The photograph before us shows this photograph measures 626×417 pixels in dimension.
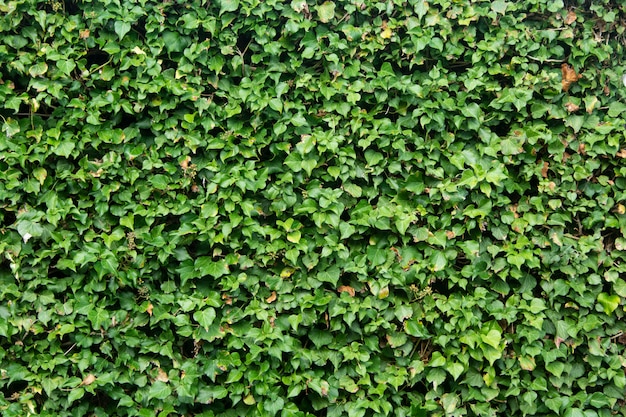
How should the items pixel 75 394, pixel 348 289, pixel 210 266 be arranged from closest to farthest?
pixel 75 394, pixel 210 266, pixel 348 289

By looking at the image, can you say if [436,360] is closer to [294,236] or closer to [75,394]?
[294,236]

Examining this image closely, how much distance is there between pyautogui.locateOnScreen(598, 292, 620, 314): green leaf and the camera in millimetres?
3236

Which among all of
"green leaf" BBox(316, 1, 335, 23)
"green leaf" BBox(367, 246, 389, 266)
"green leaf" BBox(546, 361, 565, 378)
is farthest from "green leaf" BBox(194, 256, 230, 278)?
"green leaf" BBox(546, 361, 565, 378)

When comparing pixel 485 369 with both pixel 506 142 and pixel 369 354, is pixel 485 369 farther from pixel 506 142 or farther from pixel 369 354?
pixel 506 142

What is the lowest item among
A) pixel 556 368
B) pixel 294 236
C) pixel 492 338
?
pixel 556 368

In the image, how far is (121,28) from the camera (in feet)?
10.1

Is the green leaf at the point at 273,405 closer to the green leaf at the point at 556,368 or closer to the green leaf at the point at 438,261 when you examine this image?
the green leaf at the point at 438,261

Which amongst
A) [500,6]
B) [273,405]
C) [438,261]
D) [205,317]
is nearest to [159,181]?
[205,317]

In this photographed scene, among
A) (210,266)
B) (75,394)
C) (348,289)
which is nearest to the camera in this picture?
(75,394)

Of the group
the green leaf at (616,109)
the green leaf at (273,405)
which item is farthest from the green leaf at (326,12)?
the green leaf at (273,405)

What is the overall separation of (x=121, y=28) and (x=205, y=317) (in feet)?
5.39

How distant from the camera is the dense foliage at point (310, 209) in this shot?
311 cm

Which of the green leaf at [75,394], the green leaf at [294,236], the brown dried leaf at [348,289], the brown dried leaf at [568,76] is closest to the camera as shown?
the green leaf at [75,394]

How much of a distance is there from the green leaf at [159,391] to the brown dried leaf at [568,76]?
9.42 ft
